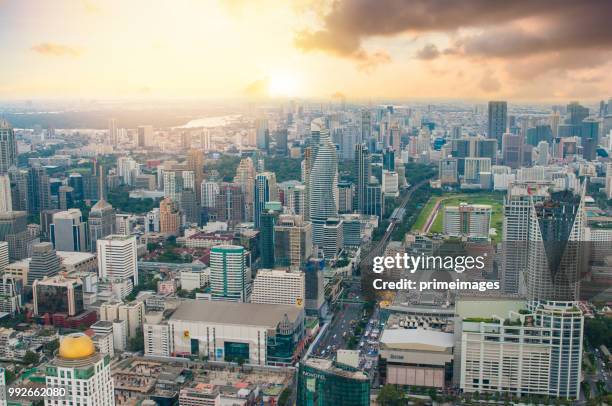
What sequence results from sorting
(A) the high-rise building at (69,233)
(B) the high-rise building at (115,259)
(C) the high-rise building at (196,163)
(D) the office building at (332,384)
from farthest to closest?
(C) the high-rise building at (196,163) → (A) the high-rise building at (69,233) → (B) the high-rise building at (115,259) → (D) the office building at (332,384)

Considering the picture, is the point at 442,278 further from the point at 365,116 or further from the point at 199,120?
the point at 365,116

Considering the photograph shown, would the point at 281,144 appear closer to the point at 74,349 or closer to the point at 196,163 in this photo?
the point at 196,163

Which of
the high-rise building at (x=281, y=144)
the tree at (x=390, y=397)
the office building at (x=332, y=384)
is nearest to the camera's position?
the office building at (x=332, y=384)

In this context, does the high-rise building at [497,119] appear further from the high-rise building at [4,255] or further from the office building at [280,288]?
the high-rise building at [4,255]

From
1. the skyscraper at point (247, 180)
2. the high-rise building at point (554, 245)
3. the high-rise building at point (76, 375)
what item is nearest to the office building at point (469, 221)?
the high-rise building at point (554, 245)

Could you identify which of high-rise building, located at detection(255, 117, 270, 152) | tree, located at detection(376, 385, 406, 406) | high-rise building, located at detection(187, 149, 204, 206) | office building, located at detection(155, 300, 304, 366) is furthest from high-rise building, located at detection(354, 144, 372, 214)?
tree, located at detection(376, 385, 406, 406)

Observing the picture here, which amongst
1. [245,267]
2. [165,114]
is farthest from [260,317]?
[165,114]
